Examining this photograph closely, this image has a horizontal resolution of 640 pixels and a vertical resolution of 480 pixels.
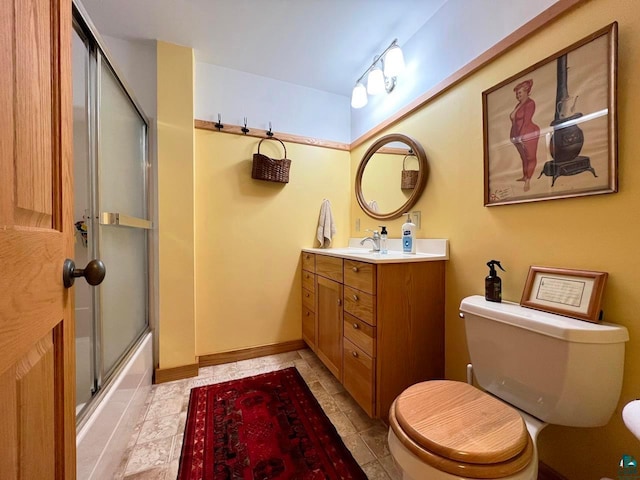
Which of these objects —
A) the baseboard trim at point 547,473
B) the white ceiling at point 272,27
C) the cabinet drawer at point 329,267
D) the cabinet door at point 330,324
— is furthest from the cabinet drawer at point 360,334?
the white ceiling at point 272,27

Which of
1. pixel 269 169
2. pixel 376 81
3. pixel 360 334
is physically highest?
pixel 376 81

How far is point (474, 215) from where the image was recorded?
4.17ft

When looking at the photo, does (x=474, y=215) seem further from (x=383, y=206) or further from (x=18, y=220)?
(x=18, y=220)

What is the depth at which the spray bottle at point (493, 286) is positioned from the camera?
1.08 metres

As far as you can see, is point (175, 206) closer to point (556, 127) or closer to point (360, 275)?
point (360, 275)

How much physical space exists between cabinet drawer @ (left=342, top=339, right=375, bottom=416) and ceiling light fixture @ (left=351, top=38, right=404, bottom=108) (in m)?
1.77

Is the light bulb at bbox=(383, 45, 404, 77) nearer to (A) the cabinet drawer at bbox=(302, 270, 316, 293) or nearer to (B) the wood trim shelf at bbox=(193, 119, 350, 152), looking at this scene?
(B) the wood trim shelf at bbox=(193, 119, 350, 152)

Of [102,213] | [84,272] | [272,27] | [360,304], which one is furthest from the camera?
[272,27]

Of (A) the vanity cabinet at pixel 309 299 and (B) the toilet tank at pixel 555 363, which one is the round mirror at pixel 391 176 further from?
(B) the toilet tank at pixel 555 363

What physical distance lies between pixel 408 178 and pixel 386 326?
99 cm

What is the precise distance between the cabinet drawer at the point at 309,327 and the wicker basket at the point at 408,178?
3.88 ft

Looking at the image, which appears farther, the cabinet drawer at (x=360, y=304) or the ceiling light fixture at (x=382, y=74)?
the ceiling light fixture at (x=382, y=74)

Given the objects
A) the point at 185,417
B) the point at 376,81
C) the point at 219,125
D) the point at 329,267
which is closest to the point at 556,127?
the point at 376,81

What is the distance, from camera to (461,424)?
0.75 meters
